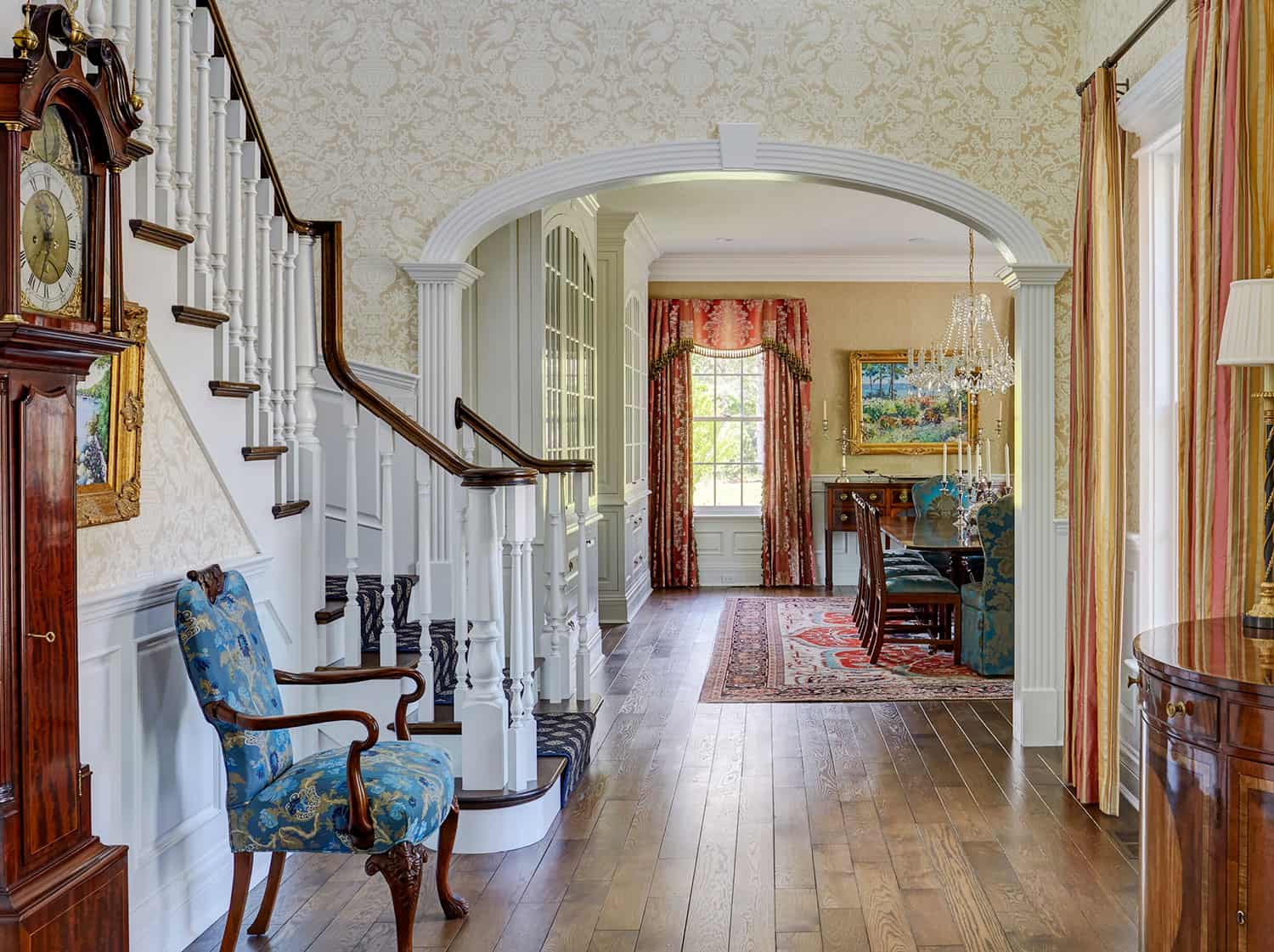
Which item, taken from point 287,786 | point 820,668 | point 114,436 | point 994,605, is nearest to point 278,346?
point 114,436

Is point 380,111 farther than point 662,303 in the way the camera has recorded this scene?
No

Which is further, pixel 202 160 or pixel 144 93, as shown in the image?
pixel 202 160

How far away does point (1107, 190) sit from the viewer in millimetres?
4027

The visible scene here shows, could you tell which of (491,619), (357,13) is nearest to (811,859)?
(491,619)

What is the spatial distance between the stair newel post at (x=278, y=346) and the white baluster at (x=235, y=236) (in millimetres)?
262

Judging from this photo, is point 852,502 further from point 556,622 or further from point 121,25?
point 121,25

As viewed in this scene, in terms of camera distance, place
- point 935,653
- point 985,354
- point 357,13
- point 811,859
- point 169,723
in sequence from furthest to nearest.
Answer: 1. point 985,354
2. point 935,653
3. point 357,13
4. point 811,859
5. point 169,723

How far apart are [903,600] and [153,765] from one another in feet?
15.6

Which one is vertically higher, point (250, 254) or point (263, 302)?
point (250, 254)

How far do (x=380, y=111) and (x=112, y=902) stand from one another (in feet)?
11.6

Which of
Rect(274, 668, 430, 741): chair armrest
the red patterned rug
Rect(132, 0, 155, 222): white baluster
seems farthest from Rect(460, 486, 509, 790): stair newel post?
the red patterned rug

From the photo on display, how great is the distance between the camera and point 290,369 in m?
3.83

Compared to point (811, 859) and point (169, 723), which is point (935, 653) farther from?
point (169, 723)

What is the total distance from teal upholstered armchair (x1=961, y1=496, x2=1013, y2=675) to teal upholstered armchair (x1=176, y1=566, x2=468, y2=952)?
159 inches
